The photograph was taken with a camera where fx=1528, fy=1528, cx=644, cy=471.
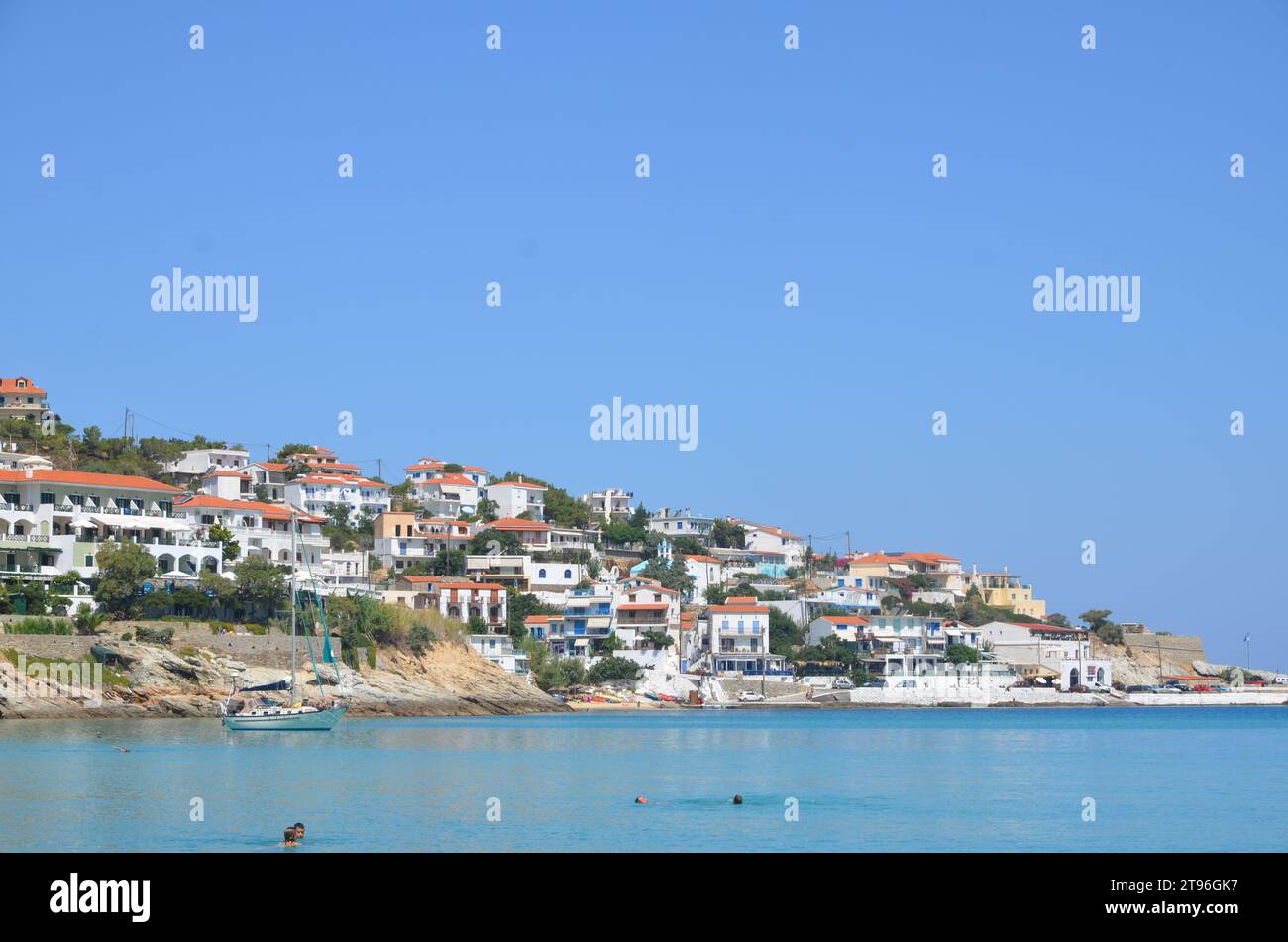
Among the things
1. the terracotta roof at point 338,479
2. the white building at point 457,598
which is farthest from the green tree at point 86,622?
the terracotta roof at point 338,479

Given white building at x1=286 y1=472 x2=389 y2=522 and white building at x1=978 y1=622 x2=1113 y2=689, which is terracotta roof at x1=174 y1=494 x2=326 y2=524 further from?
white building at x1=978 y1=622 x2=1113 y2=689

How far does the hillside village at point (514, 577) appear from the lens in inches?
2894

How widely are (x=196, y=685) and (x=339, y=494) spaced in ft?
152

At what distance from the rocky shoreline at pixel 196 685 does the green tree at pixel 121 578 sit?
4.61 metres

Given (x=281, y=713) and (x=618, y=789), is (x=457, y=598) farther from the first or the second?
(x=618, y=789)

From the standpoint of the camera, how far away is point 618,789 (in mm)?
37594

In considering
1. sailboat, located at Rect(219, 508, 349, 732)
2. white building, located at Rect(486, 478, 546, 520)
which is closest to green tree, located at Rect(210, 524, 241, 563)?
sailboat, located at Rect(219, 508, 349, 732)

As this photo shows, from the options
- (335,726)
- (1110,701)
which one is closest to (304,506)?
(335,726)

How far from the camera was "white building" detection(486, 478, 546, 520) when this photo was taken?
12181cm

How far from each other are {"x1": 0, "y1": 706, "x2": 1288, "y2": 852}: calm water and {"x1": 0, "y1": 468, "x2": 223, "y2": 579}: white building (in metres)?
13.8

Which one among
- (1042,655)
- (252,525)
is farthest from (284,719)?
(1042,655)

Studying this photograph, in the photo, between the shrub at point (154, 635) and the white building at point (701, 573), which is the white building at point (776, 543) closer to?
the white building at point (701, 573)

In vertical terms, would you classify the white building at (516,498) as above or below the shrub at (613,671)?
above

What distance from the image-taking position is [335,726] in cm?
6538
